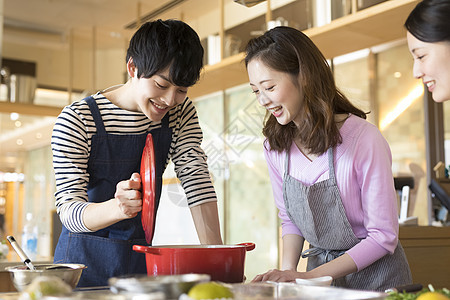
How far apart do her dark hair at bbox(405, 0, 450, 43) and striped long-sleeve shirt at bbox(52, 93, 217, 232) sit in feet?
2.14

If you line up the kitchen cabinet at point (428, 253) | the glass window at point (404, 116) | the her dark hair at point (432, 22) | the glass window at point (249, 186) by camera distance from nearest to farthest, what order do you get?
the her dark hair at point (432, 22), the kitchen cabinet at point (428, 253), the glass window at point (404, 116), the glass window at point (249, 186)

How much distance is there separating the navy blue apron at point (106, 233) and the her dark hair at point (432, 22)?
0.76 meters

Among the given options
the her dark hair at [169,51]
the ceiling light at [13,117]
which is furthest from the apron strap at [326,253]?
the ceiling light at [13,117]

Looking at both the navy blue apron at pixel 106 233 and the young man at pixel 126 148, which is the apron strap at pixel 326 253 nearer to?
the young man at pixel 126 148

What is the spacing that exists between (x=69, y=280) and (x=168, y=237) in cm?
354

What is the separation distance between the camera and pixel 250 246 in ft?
3.74

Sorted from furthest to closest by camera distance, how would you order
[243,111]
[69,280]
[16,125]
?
[16,125], [243,111], [69,280]

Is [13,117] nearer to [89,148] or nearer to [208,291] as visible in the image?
[89,148]

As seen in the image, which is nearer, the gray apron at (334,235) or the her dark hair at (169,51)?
the her dark hair at (169,51)

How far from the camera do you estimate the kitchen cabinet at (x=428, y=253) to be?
243cm

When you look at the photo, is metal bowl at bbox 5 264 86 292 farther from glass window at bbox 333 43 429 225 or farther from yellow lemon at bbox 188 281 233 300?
glass window at bbox 333 43 429 225

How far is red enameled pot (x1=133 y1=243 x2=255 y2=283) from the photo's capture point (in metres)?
1.00

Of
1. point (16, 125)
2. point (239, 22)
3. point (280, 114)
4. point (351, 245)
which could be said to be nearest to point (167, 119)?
point (280, 114)

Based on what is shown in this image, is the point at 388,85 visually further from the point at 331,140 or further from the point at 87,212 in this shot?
the point at 87,212
